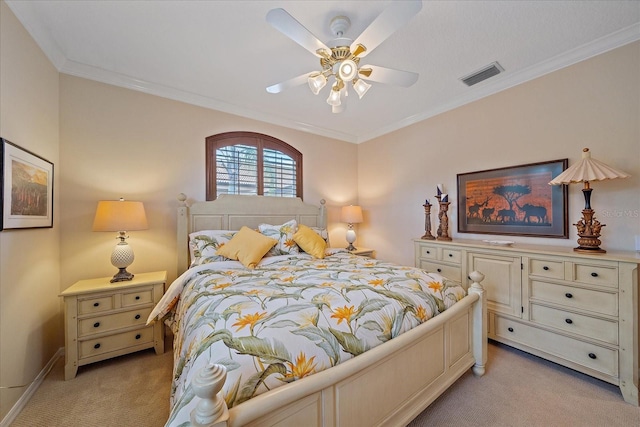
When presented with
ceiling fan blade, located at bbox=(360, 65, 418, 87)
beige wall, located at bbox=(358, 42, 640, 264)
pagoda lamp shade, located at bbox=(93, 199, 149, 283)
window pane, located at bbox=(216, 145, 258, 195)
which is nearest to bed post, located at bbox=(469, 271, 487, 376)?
beige wall, located at bbox=(358, 42, 640, 264)

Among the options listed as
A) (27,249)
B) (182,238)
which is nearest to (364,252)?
(182,238)

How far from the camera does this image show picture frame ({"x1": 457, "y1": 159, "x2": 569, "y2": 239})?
231cm

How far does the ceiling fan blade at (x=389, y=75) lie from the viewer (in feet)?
5.93

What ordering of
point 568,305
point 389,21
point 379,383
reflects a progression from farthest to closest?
point 568,305 < point 389,21 < point 379,383

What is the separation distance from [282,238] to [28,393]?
2196 millimetres

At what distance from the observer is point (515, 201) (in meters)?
2.58

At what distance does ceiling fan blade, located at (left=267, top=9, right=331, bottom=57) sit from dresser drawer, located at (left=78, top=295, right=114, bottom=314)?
2.47 m

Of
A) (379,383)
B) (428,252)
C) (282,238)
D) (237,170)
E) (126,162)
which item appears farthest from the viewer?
(237,170)

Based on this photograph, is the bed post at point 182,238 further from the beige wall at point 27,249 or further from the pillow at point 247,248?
the beige wall at point 27,249

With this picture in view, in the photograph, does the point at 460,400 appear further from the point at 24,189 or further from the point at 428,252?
the point at 24,189

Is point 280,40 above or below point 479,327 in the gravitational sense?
above

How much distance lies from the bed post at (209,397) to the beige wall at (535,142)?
3023 mm

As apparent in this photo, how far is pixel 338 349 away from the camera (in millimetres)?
1108

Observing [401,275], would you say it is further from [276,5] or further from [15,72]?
[15,72]
